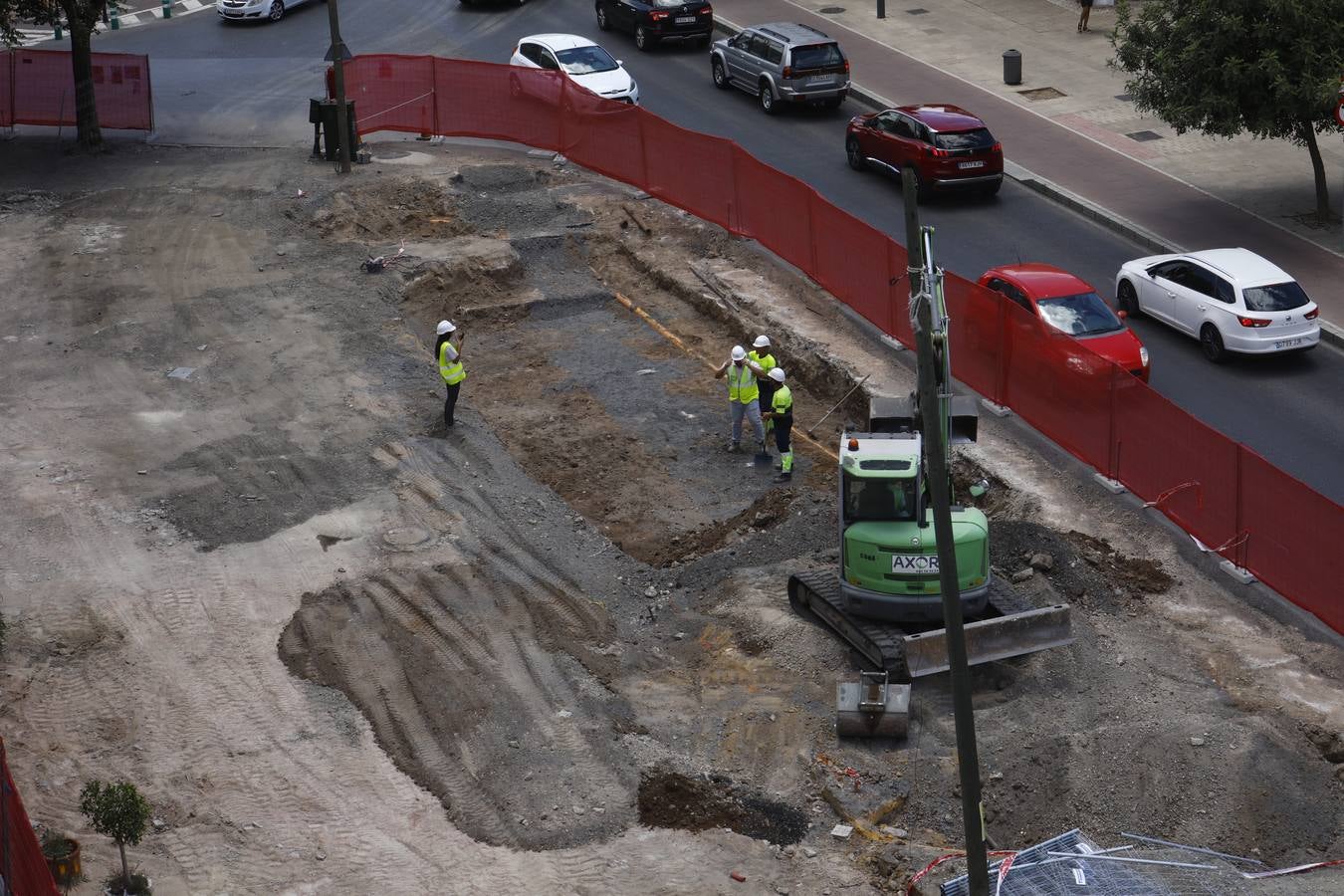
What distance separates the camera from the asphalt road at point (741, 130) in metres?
24.0

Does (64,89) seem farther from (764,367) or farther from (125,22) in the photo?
(764,367)

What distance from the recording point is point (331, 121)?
33656 mm

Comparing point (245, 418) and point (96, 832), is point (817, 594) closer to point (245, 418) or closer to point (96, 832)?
point (96, 832)

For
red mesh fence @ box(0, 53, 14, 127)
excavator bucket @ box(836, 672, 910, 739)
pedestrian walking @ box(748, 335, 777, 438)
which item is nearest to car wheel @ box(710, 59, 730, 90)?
red mesh fence @ box(0, 53, 14, 127)

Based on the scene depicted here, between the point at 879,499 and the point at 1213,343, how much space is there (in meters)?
10.5

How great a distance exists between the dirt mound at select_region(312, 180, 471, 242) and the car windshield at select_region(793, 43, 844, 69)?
8.76m

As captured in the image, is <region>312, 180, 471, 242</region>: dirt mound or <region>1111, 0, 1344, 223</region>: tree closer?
<region>1111, 0, 1344, 223</region>: tree

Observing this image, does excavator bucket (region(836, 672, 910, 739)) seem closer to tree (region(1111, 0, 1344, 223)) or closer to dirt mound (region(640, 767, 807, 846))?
dirt mound (region(640, 767, 807, 846))

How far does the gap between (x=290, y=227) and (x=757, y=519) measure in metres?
13.8

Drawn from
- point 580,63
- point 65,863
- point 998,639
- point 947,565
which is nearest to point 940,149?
point 580,63

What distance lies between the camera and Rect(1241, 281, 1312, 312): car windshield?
24938 millimetres

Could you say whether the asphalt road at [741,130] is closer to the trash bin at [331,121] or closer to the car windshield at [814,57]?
the car windshield at [814,57]

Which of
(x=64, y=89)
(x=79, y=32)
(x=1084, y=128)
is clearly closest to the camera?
(x=79, y=32)

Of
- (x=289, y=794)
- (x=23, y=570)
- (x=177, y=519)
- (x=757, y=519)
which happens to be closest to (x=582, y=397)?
(x=757, y=519)
